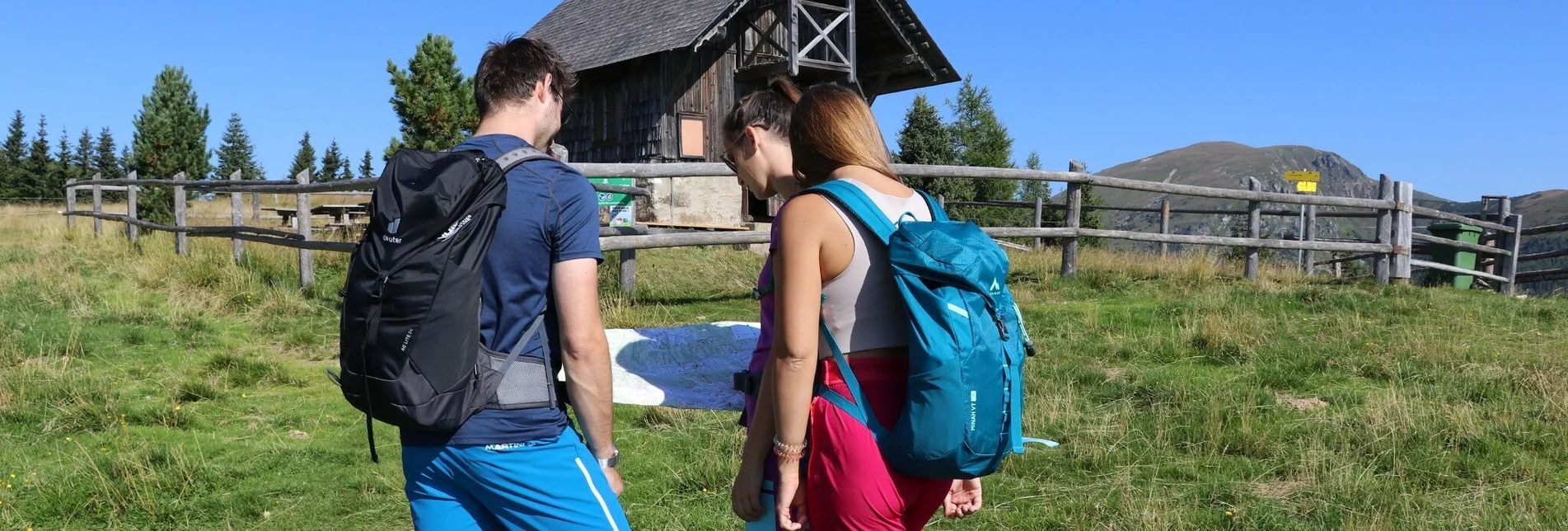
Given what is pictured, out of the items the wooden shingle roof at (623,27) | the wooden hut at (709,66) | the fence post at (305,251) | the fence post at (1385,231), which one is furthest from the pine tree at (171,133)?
the fence post at (1385,231)

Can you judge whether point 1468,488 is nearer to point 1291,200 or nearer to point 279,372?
point 279,372

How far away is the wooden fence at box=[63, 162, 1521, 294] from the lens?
897 cm

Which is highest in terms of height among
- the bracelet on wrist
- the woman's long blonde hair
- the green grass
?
the woman's long blonde hair

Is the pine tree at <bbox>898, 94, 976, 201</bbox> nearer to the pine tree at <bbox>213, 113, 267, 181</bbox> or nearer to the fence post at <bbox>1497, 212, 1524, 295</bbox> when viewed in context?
the fence post at <bbox>1497, 212, 1524, 295</bbox>

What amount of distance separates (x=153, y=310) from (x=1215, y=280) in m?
9.92

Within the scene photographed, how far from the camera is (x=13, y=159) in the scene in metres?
50.9

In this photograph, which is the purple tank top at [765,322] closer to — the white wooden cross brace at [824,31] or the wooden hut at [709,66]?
the wooden hut at [709,66]

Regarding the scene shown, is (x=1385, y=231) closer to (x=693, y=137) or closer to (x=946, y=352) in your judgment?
(x=693, y=137)

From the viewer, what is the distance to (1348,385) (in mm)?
6383

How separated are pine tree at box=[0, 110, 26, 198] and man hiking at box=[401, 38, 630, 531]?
52.6 metres

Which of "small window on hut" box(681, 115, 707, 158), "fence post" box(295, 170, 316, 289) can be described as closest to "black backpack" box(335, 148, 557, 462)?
"fence post" box(295, 170, 316, 289)

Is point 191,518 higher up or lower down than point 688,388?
lower down

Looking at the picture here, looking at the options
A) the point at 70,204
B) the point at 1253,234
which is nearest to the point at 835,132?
the point at 1253,234

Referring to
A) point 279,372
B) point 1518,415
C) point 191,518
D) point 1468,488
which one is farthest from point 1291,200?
point 191,518
